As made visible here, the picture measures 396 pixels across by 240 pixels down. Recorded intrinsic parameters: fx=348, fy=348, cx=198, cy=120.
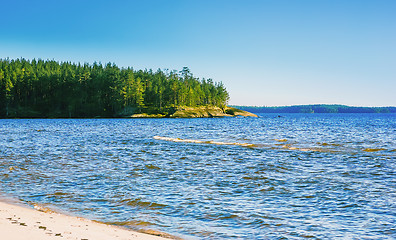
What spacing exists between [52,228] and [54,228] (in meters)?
0.05

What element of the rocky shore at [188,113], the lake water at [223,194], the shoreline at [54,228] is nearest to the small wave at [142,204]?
the lake water at [223,194]

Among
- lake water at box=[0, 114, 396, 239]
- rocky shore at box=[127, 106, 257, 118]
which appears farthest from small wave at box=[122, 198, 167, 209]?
rocky shore at box=[127, 106, 257, 118]

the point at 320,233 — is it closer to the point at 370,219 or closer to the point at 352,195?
the point at 370,219

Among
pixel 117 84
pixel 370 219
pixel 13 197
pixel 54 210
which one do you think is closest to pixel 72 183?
pixel 13 197

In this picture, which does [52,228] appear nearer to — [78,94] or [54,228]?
[54,228]

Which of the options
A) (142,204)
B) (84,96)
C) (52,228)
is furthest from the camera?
(84,96)

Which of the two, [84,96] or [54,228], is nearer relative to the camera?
[54,228]

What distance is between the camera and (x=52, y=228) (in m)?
9.12

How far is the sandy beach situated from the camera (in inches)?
325

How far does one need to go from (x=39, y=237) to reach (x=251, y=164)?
1669 centimetres

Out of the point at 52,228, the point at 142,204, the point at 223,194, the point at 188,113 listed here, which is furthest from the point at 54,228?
the point at 188,113

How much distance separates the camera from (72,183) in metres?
16.7

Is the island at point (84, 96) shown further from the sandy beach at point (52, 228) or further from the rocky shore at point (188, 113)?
the sandy beach at point (52, 228)

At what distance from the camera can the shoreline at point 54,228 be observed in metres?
8.30
